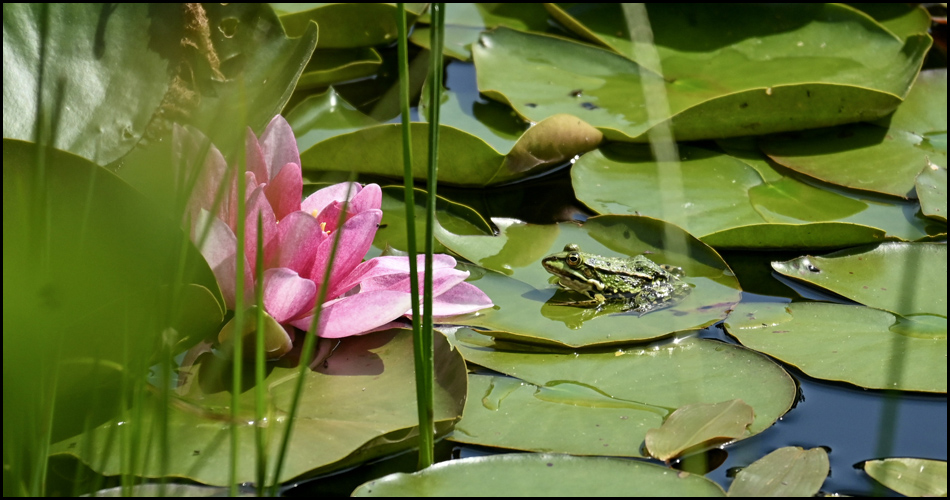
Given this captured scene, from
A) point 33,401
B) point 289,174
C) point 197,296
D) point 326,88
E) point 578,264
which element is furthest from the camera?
point 326,88

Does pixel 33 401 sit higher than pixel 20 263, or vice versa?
pixel 20 263

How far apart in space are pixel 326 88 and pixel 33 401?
211cm

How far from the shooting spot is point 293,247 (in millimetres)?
1567

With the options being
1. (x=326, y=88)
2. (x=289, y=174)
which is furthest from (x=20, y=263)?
(x=326, y=88)

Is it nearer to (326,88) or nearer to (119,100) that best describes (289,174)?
(119,100)

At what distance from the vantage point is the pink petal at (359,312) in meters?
1.55

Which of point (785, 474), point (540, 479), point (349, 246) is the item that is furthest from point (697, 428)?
point (349, 246)

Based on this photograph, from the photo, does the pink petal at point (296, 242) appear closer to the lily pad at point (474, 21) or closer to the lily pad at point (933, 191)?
the lily pad at point (474, 21)

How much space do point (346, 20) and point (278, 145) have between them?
1503 mm

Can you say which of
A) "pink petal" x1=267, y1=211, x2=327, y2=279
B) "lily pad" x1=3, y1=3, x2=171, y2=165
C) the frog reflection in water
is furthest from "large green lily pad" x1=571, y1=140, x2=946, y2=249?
"lily pad" x1=3, y1=3, x2=171, y2=165

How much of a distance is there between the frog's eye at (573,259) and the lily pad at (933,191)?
1208mm

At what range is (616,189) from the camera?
258 cm

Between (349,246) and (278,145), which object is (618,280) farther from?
(278,145)

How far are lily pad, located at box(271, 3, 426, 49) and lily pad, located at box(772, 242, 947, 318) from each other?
180cm
